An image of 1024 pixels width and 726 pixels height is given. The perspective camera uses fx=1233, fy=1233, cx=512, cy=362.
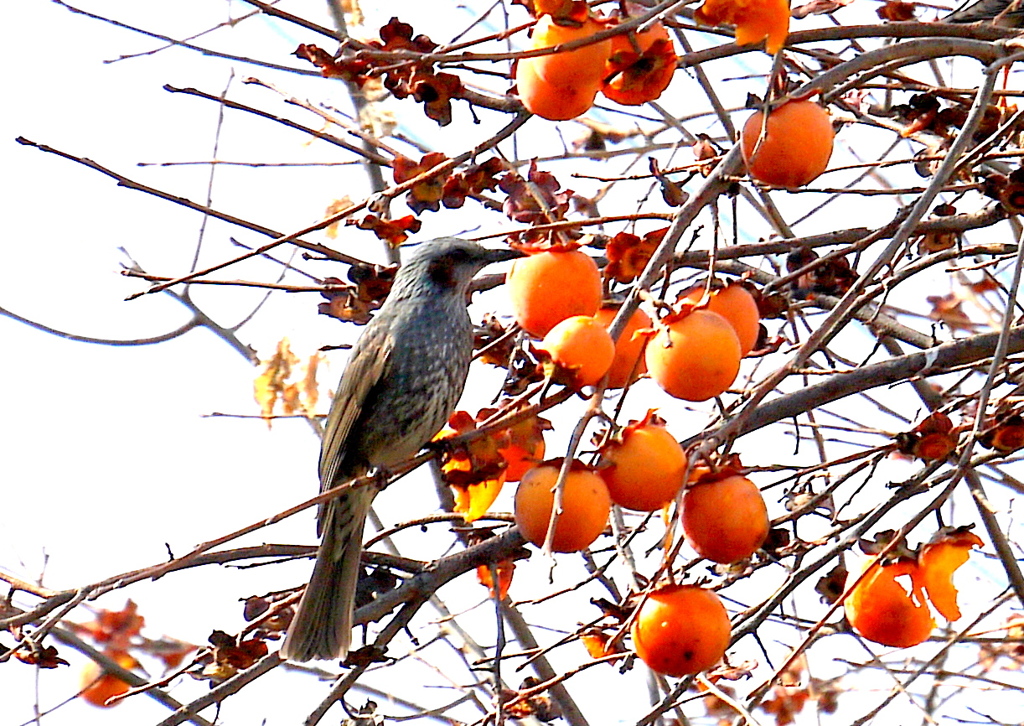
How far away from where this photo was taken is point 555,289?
2.14m

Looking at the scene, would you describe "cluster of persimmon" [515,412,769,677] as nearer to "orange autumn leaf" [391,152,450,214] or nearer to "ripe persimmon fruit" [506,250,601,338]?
"ripe persimmon fruit" [506,250,601,338]

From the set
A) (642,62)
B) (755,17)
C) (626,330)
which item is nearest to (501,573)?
(626,330)

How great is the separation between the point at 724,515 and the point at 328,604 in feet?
5.44

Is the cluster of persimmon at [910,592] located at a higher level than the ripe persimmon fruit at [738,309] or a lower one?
lower

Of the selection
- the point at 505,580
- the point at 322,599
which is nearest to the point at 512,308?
the point at 505,580

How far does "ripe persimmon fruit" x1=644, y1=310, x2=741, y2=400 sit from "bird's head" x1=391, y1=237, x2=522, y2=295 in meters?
1.81

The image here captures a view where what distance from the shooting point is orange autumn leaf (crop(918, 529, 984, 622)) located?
7.61 feet

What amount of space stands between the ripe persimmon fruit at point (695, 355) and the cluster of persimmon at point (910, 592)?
0.63 metres

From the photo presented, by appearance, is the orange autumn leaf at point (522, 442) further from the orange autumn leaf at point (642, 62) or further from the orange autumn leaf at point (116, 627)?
the orange autumn leaf at point (116, 627)

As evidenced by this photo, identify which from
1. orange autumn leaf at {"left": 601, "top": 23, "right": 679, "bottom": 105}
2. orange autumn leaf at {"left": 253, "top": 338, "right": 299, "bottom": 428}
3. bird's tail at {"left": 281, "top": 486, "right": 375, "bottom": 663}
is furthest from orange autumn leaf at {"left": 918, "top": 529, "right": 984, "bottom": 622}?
orange autumn leaf at {"left": 253, "top": 338, "right": 299, "bottom": 428}

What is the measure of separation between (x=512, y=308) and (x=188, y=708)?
3.18 ft

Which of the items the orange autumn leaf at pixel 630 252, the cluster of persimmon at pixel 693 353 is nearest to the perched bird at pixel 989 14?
the orange autumn leaf at pixel 630 252

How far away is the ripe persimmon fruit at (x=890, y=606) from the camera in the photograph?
2.29m

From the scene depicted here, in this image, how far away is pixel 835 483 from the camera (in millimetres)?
2596
